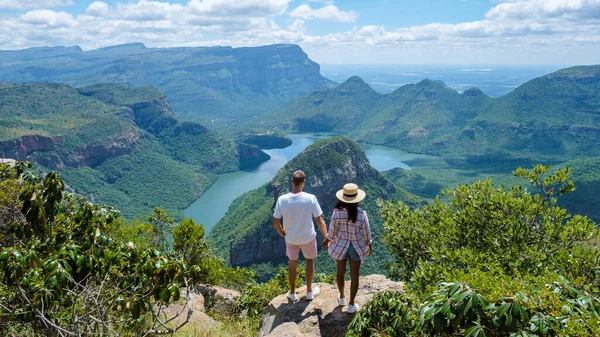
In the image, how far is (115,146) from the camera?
9338 centimetres

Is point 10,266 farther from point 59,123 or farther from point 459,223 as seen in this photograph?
point 59,123

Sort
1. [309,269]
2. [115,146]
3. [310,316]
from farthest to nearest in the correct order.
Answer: [115,146], [309,269], [310,316]

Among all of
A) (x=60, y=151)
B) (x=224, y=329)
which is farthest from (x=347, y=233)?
(x=60, y=151)

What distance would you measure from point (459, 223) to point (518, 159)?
377ft

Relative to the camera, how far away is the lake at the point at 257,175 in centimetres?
8244

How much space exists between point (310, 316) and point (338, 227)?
1711mm

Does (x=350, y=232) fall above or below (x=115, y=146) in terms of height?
above

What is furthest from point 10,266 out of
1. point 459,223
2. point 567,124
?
point 567,124

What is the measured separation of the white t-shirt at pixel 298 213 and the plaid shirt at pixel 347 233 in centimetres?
36

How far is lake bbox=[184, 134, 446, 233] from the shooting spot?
82.4 m

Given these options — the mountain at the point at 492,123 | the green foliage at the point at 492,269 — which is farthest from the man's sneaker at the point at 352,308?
the mountain at the point at 492,123

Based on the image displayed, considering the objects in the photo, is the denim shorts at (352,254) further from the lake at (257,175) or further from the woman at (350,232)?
the lake at (257,175)

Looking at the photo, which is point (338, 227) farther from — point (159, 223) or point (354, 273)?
point (159, 223)

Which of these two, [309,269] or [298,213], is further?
[309,269]
